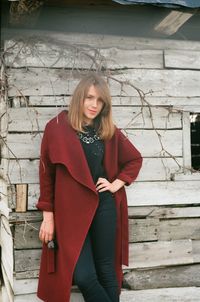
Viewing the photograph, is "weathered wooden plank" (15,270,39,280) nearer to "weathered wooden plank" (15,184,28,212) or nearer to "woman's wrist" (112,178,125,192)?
"weathered wooden plank" (15,184,28,212)

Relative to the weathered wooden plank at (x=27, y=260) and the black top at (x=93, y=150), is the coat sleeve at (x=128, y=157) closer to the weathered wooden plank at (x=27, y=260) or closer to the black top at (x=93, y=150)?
the black top at (x=93, y=150)

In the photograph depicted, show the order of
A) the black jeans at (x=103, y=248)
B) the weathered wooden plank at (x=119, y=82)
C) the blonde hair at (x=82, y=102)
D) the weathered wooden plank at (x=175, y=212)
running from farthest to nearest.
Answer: the weathered wooden plank at (x=175, y=212) < the weathered wooden plank at (x=119, y=82) < the blonde hair at (x=82, y=102) < the black jeans at (x=103, y=248)

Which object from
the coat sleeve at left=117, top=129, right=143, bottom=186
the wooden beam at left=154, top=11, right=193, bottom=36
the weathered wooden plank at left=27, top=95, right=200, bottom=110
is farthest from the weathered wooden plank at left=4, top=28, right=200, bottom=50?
the coat sleeve at left=117, top=129, right=143, bottom=186

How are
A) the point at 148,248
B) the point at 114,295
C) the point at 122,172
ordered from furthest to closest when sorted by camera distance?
the point at 148,248
the point at 122,172
the point at 114,295

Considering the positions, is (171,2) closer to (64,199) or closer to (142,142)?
(142,142)

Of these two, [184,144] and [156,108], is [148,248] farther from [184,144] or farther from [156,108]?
[156,108]

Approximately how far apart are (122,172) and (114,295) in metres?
0.89

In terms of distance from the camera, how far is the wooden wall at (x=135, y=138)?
3656 mm

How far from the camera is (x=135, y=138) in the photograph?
12.7ft

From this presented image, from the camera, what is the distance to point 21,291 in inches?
143

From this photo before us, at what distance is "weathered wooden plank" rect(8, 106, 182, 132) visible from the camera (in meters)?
3.70

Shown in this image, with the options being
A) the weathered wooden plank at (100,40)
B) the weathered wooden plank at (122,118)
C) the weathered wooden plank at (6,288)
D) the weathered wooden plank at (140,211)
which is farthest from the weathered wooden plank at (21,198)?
the weathered wooden plank at (100,40)

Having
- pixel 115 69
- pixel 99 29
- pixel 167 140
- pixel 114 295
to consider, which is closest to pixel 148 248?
pixel 114 295

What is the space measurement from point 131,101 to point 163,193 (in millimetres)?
815
